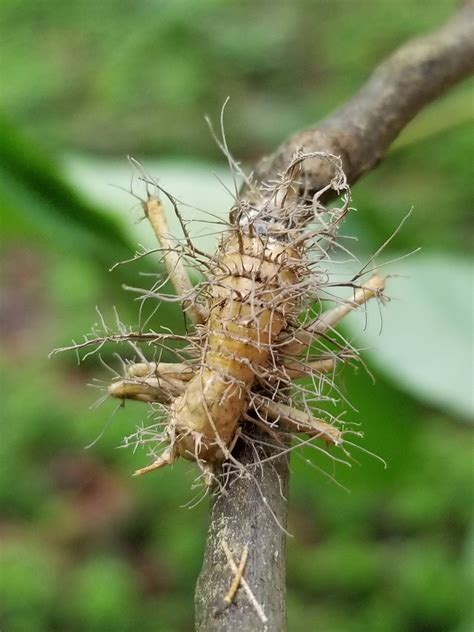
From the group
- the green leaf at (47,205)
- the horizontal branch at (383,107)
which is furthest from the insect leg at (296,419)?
the green leaf at (47,205)

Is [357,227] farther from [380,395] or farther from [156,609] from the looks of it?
[156,609]

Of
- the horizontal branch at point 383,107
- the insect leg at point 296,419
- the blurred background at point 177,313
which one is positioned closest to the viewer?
the insect leg at point 296,419

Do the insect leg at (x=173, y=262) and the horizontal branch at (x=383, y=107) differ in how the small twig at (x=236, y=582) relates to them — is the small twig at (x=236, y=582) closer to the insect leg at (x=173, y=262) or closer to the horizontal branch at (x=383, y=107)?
the insect leg at (x=173, y=262)

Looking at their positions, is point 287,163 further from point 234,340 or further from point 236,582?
point 236,582

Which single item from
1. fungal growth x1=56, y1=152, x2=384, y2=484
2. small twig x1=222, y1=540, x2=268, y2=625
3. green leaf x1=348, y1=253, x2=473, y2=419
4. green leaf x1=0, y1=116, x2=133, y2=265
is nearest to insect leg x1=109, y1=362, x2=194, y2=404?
fungal growth x1=56, y1=152, x2=384, y2=484

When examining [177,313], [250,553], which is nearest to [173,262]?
[250,553]

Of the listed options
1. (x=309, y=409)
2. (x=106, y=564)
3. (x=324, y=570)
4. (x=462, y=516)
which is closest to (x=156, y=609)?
(x=106, y=564)
